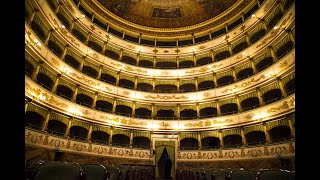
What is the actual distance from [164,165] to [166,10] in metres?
18.5

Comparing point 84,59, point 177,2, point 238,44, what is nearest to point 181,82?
point 238,44

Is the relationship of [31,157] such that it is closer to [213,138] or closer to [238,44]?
[213,138]

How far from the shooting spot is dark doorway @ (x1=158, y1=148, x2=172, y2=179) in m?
21.2

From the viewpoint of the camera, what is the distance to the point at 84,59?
21.5 metres

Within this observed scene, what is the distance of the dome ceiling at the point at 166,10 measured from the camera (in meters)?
24.7

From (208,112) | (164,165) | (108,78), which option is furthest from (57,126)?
(208,112)

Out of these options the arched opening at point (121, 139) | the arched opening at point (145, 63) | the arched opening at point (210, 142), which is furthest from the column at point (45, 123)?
the arched opening at point (210, 142)

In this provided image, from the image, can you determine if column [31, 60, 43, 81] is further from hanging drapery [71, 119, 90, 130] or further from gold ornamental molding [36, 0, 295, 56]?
hanging drapery [71, 119, 90, 130]

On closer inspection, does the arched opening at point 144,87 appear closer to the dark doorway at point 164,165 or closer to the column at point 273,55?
the dark doorway at point 164,165

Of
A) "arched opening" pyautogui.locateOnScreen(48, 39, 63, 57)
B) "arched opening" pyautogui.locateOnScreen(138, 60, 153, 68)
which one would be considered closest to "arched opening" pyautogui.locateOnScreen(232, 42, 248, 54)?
"arched opening" pyautogui.locateOnScreen(138, 60, 153, 68)

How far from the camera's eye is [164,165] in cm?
2194

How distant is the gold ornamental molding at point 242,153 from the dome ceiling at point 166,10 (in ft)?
54.3

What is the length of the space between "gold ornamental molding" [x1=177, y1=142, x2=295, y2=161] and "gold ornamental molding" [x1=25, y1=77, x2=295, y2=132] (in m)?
2.36
